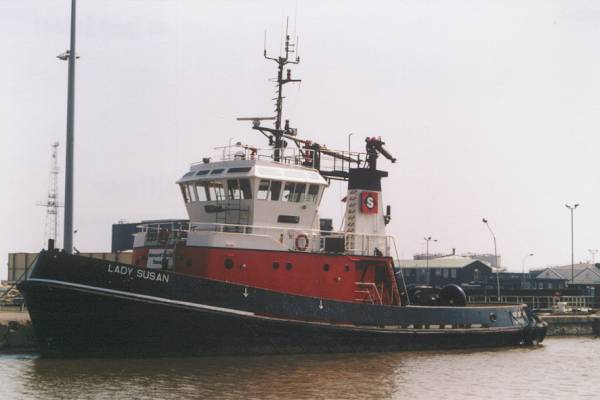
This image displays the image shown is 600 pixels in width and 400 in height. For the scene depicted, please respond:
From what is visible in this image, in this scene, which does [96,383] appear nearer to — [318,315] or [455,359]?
[318,315]

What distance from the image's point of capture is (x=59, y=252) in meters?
16.7

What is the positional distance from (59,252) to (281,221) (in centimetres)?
602

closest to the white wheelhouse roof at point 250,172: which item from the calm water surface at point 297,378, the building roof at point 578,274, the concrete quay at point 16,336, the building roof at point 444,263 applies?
the calm water surface at point 297,378

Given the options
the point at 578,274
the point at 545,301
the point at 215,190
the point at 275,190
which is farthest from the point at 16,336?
the point at 578,274

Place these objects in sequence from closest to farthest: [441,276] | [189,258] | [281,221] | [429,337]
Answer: [189,258]
[281,221]
[429,337]
[441,276]

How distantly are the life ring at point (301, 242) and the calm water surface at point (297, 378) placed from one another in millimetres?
2876

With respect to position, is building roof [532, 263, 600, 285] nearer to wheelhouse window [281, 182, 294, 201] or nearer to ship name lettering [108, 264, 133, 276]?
A: wheelhouse window [281, 182, 294, 201]

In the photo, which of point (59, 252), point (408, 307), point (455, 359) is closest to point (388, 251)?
point (408, 307)

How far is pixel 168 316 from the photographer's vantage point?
674 inches

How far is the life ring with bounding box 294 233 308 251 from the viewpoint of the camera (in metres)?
19.8

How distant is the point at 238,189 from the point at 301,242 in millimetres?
2208

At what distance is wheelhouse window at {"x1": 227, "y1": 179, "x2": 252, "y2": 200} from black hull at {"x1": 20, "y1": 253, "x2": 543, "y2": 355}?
3.02 metres

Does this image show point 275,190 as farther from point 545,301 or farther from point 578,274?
point 578,274

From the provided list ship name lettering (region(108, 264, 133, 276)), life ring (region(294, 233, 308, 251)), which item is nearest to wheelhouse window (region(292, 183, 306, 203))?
life ring (region(294, 233, 308, 251))
